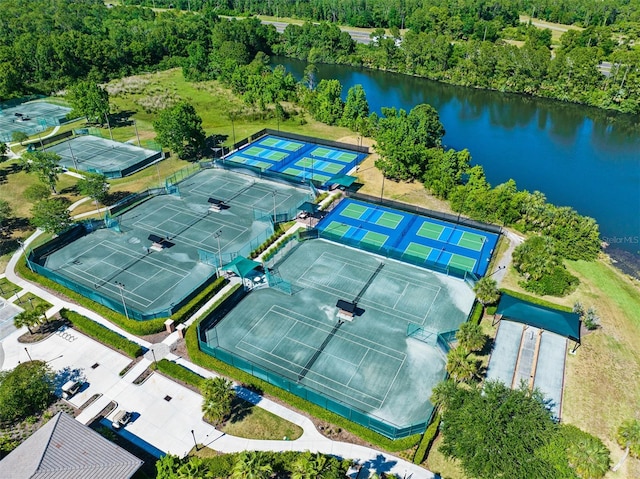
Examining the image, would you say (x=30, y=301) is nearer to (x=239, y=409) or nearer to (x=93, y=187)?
(x=93, y=187)

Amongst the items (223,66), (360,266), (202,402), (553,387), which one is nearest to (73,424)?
(202,402)

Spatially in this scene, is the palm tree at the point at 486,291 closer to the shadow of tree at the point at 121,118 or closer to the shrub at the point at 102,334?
the shrub at the point at 102,334

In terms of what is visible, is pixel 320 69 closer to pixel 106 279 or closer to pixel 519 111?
pixel 519 111


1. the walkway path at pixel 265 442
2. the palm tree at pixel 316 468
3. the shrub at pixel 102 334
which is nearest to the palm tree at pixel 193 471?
the walkway path at pixel 265 442

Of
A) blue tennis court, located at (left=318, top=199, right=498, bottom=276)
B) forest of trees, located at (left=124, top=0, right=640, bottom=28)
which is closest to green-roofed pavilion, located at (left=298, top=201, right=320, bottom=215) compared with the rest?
blue tennis court, located at (left=318, top=199, right=498, bottom=276)

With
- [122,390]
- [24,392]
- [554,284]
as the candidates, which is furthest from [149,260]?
[554,284]

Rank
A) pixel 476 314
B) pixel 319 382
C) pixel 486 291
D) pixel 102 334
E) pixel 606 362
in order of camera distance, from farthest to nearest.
A: pixel 486 291 → pixel 476 314 → pixel 102 334 → pixel 606 362 → pixel 319 382

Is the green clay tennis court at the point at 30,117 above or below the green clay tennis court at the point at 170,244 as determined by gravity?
above
